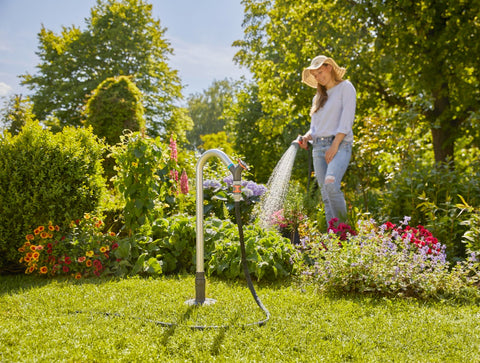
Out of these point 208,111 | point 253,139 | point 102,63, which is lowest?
point 253,139

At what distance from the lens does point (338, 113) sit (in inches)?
169

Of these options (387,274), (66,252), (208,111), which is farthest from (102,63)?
(208,111)

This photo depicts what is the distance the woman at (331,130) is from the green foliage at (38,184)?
2.33 metres

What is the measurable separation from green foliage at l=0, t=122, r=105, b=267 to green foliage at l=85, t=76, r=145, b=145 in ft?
11.3

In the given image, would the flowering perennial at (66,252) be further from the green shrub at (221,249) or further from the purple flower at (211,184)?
the purple flower at (211,184)

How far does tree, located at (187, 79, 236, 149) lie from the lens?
3819cm

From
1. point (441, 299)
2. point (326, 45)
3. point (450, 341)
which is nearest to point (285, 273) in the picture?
point (441, 299)

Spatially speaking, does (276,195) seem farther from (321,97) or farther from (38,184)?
(38,184)

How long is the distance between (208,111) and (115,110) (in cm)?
3129

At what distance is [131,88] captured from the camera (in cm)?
780

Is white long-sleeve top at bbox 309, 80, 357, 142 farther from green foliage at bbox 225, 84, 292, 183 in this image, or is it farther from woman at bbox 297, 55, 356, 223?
green foliage at bbox 225, 84, 292, 183

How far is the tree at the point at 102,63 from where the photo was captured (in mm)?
17859

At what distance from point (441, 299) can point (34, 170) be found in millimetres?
3761

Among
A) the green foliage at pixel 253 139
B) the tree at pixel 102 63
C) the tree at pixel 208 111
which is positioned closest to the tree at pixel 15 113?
the tree at pixel 102 63
